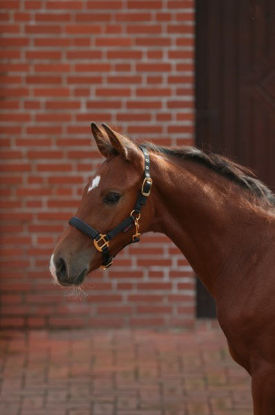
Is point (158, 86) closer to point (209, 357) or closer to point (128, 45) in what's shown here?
point (128, 45)

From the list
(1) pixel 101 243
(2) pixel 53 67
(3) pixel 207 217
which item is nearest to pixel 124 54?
(2) pixel 53 67

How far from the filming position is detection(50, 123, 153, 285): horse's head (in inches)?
175

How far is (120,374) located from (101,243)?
2.39m

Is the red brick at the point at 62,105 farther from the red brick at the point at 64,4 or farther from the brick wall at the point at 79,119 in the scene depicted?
the red brick at the point at 64,4

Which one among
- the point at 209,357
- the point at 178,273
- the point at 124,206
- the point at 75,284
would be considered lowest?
the point at 209,357

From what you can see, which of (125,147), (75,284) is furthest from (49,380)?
(125,147)

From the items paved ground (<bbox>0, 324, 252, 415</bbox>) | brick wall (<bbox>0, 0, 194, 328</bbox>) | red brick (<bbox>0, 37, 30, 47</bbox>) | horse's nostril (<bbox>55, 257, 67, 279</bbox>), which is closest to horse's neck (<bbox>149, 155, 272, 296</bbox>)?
horse's nostril (<bbox>55, 257, 67, 279</bbox>)

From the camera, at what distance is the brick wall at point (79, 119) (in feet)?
23.8

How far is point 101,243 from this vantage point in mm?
4457

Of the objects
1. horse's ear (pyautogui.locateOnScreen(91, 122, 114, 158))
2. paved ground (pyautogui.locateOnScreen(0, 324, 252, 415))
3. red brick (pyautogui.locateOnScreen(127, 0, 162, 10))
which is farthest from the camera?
red brick (pyautogui.locateOnScreen(127, 0, 162, 10))

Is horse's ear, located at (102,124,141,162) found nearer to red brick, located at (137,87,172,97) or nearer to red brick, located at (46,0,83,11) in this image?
red brick, located at (137,87,172,97)

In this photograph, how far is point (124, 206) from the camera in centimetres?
446

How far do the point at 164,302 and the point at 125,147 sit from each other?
3.16 meters

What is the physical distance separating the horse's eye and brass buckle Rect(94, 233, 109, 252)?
16 centimetres
